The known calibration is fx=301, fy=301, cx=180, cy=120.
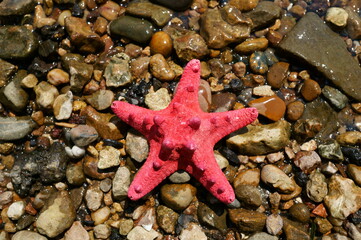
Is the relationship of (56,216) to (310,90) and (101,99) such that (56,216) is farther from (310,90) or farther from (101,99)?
(310,90)

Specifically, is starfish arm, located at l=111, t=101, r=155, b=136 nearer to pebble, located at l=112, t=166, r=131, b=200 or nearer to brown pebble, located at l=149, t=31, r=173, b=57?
pebble, located at l=112, t=166, r=131, b=200

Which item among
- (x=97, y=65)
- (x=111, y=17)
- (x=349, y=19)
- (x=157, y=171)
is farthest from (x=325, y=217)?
(x=111, y=17)

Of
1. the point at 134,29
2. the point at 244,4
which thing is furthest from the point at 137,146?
the point at 244,4

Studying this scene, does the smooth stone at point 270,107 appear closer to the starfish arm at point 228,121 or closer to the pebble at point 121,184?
the starfish arm at point 228,121

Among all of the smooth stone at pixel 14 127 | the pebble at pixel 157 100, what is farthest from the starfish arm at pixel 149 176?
the smooth stone at pixel 14 127

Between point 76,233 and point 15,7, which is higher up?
point 15,7

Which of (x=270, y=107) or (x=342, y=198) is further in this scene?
(x=270, y=107)
